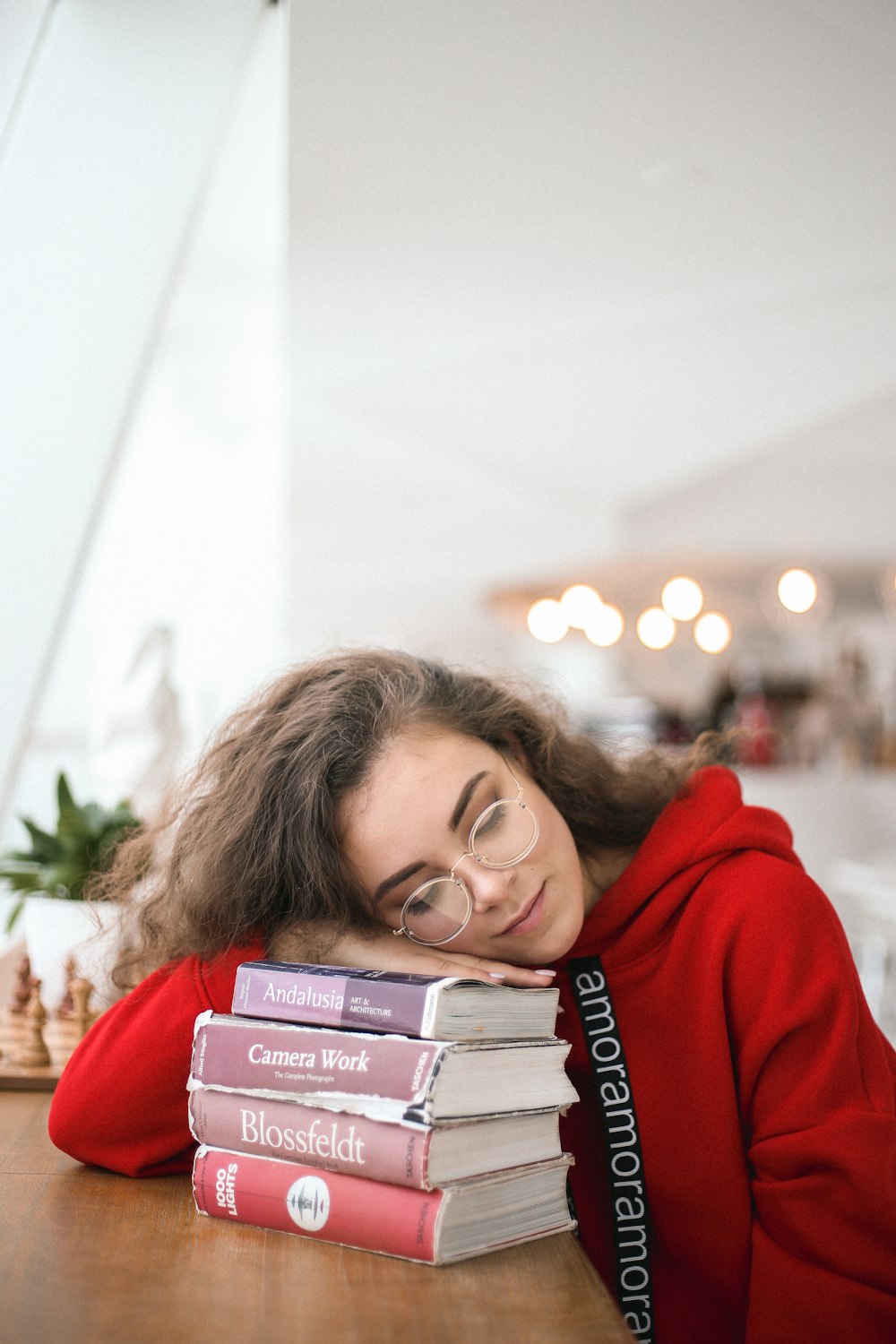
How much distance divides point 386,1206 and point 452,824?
38 centimetres

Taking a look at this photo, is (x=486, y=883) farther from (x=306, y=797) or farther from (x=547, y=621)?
(x=547, y=621)

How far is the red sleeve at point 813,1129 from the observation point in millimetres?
994

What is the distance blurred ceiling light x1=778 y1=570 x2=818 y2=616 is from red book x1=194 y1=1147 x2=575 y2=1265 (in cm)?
450

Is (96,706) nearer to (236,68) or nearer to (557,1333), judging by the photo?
(236,68)

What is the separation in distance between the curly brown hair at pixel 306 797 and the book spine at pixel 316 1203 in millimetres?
277

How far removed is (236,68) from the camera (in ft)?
7.63

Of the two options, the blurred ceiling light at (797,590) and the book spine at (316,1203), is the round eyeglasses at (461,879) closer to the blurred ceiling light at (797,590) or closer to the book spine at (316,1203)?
the book spine at (316,1203)

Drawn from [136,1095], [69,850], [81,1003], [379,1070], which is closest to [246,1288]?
[379,1070]

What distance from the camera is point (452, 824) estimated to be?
1.16m

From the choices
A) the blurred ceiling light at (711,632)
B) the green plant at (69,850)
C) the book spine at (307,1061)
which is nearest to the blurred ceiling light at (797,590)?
the blurred ceiling light at (711,632)

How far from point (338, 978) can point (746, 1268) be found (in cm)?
54

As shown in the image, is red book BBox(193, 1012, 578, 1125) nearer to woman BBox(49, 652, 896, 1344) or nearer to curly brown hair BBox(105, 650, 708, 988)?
woman BBox(49, 652, 896, 1344)

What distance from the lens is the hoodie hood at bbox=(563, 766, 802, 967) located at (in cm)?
125

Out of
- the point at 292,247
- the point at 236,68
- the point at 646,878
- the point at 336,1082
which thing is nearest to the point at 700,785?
the point at 646,878
